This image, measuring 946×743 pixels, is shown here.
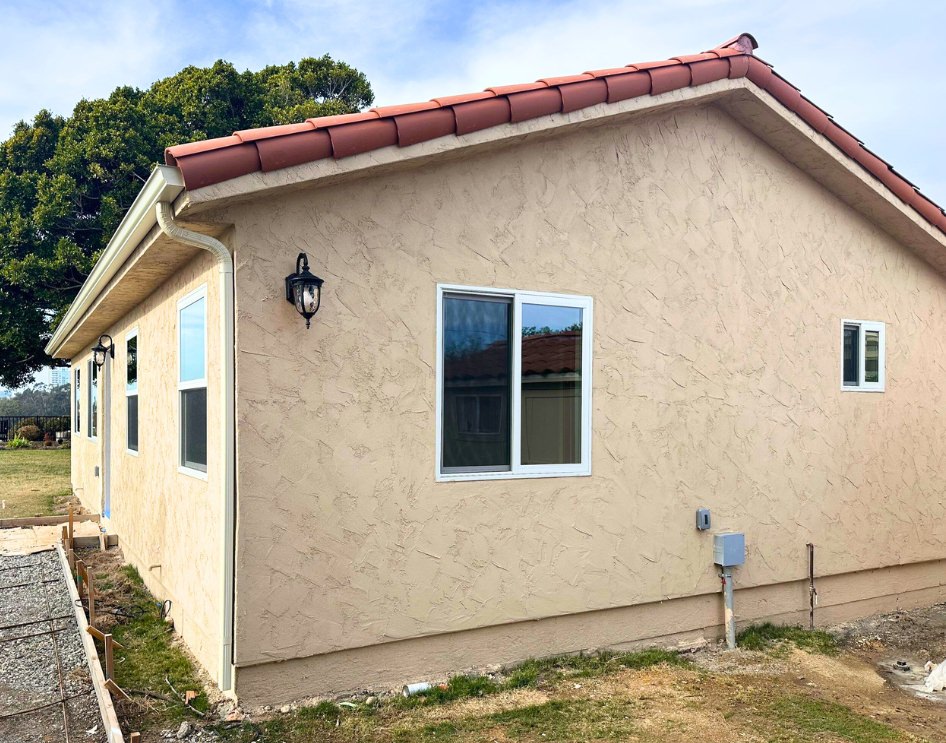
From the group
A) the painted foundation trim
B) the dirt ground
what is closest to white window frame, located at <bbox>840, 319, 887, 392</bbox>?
the painted foundation trim

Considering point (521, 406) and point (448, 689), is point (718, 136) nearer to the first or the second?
point (521, 406)

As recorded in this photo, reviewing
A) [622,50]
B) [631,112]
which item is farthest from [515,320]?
[622,50]

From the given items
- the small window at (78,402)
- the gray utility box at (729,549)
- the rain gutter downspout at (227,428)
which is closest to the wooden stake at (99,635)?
the rain gutter downspout at (227,428)

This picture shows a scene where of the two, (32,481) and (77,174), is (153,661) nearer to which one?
(32,481)

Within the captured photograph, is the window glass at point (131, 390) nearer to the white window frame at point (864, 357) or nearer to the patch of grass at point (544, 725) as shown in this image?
the patch of grass at point (544, 725)

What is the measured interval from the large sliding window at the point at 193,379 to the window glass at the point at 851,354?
6.69 meters

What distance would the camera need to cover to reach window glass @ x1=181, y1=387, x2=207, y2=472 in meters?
5.80

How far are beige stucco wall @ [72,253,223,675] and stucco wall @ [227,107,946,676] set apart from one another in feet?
2.03

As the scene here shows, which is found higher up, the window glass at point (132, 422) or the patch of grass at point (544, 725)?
the window glass at point (132, 422)

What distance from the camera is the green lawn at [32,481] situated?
47.8 feet

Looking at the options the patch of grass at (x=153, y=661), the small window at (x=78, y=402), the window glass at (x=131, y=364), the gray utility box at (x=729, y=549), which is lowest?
the patch of grass at (x=153, y=661)

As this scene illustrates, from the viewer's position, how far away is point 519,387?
6.02 m

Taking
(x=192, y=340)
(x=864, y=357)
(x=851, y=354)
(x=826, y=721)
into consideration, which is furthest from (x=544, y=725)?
(x=864, y=357)

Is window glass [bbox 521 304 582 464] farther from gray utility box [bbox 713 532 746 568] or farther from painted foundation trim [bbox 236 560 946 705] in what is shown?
gray utility box [bbox 713 532 746 568]
